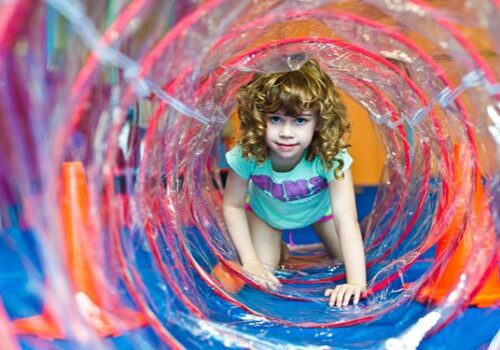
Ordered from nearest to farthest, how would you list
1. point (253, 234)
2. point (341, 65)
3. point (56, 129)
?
point (56, 129) < point (341, 65) < point (253, 234)

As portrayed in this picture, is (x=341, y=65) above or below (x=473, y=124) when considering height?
above

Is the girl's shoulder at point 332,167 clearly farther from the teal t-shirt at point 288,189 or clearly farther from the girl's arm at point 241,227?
the girl's arm at point 241,227

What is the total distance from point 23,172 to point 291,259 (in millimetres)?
1377

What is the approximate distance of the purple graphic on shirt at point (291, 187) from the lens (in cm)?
199

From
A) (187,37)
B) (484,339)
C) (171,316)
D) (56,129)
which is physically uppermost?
(187,37)

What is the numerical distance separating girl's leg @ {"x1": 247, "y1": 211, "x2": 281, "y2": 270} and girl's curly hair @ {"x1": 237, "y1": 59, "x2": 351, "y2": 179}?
11.4 inches

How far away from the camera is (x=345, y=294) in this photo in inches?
66.5

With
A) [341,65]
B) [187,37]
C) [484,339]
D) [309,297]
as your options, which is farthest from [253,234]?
[187,37]

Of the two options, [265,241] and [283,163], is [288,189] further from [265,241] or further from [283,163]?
[265,241]

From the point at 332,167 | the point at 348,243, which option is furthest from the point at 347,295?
the point at 332,167

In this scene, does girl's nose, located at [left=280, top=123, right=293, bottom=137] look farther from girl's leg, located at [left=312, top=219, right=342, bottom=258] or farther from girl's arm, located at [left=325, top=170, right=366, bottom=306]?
girl's leg, located at [left=312, top=219, right=342, bottom=258]

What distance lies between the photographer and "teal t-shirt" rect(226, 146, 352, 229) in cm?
198

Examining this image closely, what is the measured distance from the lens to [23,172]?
103 cm

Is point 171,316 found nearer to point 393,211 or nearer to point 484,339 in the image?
point 484,339
